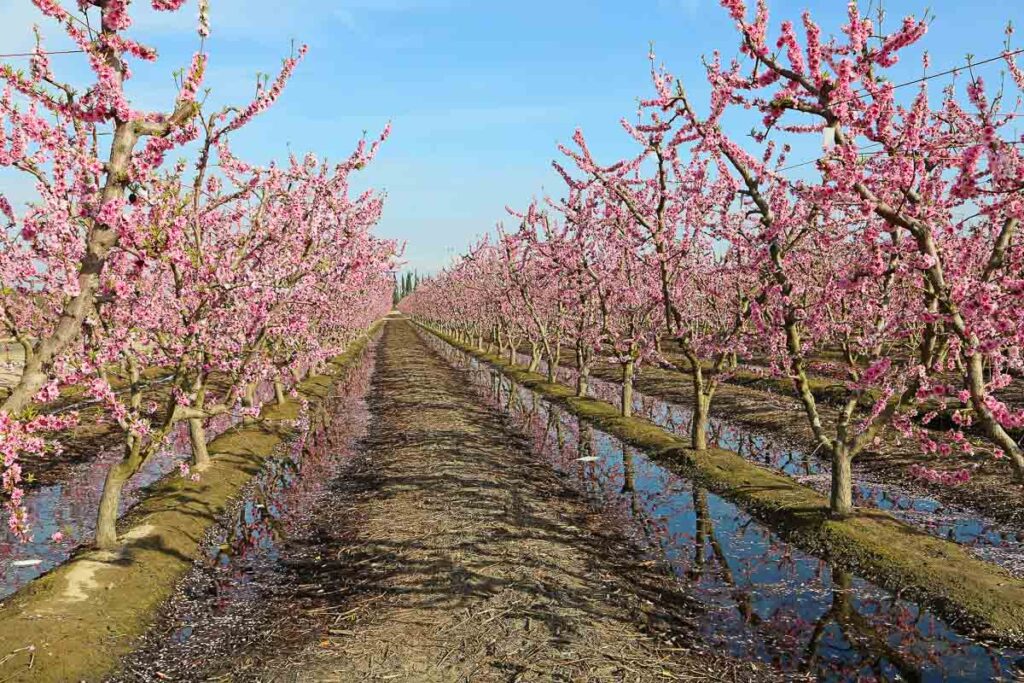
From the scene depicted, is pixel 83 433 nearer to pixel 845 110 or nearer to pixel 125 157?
pixel 125 157

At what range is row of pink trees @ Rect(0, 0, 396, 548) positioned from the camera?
7059mm

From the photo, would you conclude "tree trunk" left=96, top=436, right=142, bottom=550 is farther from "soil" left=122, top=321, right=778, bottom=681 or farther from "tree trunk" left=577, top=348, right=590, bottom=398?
"tree trunk" left=577, top=348, right=590, bottom=398

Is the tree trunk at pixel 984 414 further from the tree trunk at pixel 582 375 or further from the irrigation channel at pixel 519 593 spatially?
the tree trunk at pixel 582 375

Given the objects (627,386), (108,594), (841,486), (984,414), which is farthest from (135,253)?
(627,386)

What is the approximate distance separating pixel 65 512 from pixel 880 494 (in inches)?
729

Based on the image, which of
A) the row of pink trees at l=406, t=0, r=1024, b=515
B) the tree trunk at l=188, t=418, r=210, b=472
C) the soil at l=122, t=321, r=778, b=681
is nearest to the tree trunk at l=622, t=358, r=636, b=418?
the row of pink trees at l=406, t=0, r=1024, b=515

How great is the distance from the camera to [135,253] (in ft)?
25.9

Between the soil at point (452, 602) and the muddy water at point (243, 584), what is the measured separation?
41 mm

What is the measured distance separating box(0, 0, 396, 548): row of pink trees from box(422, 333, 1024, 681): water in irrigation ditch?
8.57m

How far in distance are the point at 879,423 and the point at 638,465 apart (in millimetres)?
7579

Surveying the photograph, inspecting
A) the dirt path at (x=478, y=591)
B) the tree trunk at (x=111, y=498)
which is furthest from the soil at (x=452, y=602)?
the tree trunk at (x=111, y=498)

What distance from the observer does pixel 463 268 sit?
63344 millimetres

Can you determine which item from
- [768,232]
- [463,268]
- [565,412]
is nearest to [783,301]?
[768,232]

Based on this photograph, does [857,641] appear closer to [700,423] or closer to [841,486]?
[841,486]
